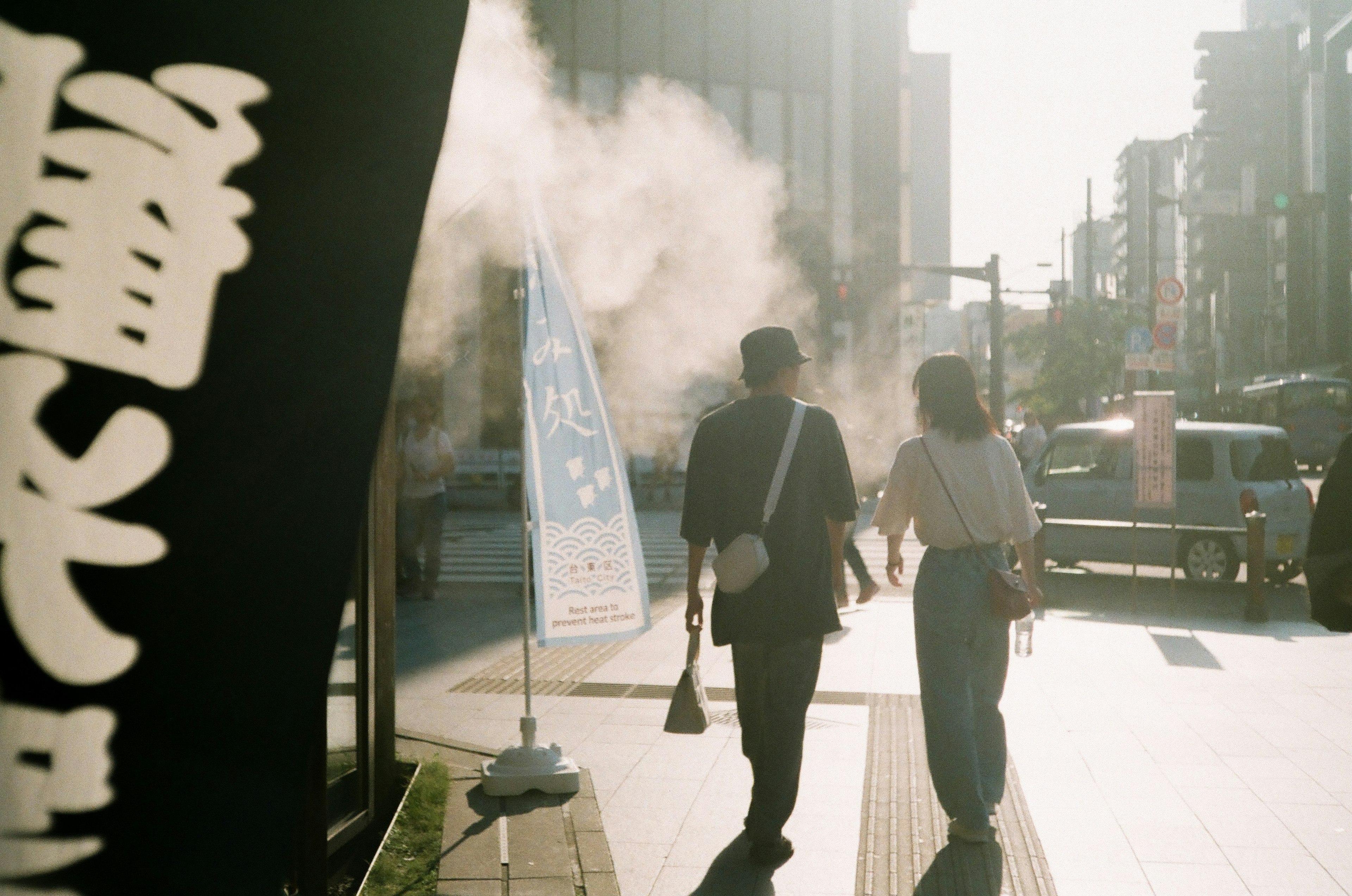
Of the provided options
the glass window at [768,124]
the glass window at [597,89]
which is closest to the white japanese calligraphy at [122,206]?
the glass window at [597,89]

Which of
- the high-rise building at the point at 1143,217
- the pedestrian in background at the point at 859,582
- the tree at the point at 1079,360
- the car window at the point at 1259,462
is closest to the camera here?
the pedestrian in background at the point at 859,582

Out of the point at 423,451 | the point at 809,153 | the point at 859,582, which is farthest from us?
the point at 809,153

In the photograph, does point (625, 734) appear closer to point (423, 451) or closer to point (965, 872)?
point (965, 872)

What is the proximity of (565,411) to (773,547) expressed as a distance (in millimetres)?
1167

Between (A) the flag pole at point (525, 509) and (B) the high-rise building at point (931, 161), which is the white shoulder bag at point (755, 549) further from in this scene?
(B) the high-rise building at point (931, 161)

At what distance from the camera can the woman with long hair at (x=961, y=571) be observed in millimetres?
4316

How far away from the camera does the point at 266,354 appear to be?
1.23 meters

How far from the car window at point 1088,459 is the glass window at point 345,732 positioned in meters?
10.7

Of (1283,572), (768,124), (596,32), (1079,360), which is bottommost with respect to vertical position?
(1283,572)

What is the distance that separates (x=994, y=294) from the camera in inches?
1036

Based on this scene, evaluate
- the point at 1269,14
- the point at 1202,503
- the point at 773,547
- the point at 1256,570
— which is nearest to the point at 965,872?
the point at 773,547

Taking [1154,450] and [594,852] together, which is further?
[1154,450]

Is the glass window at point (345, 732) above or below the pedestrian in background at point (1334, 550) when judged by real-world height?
below

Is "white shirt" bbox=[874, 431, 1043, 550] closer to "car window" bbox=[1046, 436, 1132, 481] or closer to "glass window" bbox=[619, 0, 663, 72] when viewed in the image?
"car window" bbox=[1046, 436, 1132, 481]
